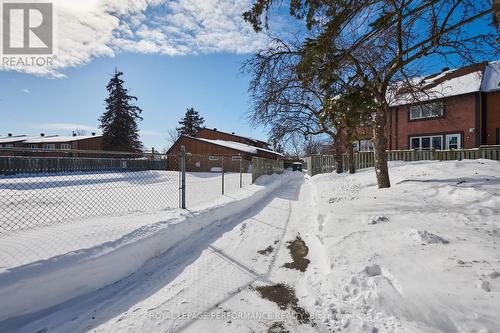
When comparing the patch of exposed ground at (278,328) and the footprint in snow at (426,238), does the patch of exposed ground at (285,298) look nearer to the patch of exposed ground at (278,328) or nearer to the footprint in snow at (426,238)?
the patch of exposed ground at (278,328)

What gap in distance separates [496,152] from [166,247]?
1737 centimetres

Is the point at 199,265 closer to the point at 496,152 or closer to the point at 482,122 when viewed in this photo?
the point at 496,152

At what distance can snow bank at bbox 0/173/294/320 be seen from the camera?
8.75ft

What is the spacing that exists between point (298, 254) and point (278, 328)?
209 cm

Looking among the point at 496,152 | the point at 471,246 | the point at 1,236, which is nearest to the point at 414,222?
the point at 471,246

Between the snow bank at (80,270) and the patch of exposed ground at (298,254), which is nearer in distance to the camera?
the snow bank at (80,270)

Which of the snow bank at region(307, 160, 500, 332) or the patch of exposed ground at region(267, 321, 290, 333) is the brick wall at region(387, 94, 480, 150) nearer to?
the snow bank at region(307, 160, 500, 332)

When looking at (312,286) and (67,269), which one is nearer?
(67,269)

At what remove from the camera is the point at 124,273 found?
3.63 m

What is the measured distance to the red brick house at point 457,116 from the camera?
56.3 ft

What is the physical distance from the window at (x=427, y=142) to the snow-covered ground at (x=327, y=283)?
17041mm

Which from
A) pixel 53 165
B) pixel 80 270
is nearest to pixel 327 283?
pixel 80 270

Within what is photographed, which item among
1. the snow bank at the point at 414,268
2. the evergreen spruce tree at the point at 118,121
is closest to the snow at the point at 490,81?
the snow bank at the point at 414,268

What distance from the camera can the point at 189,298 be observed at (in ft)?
9.96
